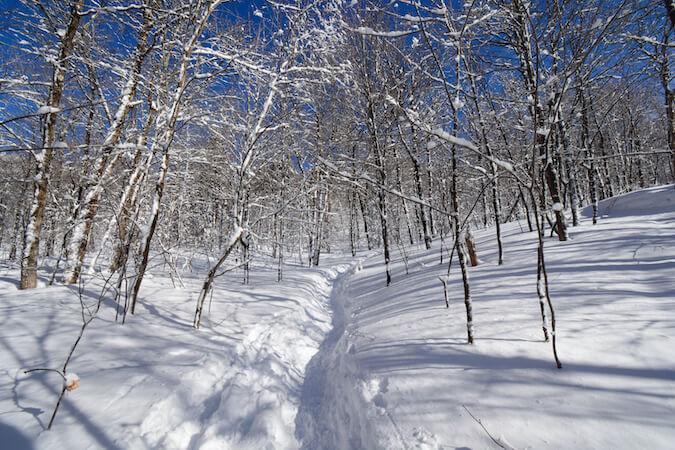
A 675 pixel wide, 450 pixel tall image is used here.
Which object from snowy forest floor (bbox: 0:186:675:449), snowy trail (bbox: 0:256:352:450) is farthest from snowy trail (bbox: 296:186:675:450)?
Answer: snowy trail (bbox: 0:256:352:450)

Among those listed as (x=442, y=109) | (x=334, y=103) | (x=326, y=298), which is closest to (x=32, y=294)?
(x=326, y=298)

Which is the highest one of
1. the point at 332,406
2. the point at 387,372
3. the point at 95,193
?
the point at 95,193

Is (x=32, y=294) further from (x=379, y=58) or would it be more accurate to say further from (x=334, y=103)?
(x=334, y=103)

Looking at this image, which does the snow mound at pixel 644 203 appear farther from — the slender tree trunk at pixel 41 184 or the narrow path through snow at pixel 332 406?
the slender tree trunk at pixel 41 184

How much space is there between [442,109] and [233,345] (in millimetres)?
12126

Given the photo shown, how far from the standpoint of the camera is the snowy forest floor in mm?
1692

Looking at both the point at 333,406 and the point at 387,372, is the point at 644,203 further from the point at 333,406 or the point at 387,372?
the point at 333,406

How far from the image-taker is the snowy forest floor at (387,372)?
5.55 ft

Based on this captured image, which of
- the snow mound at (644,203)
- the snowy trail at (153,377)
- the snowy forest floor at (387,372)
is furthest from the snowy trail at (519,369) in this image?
the snow mound at (644,203)

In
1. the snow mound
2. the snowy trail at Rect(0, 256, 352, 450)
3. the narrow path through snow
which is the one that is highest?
the snow mound

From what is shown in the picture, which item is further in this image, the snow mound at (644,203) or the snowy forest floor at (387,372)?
the snow mound at (644,203)

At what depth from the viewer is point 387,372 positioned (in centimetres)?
271

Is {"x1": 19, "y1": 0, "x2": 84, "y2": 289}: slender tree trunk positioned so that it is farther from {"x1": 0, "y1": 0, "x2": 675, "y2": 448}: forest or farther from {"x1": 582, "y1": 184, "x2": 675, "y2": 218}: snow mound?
{"x1": 582, "y1": 184, "x2": 675, "y2": 218}: snow mound

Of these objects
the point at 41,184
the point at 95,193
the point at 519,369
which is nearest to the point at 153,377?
the point at 519,369
